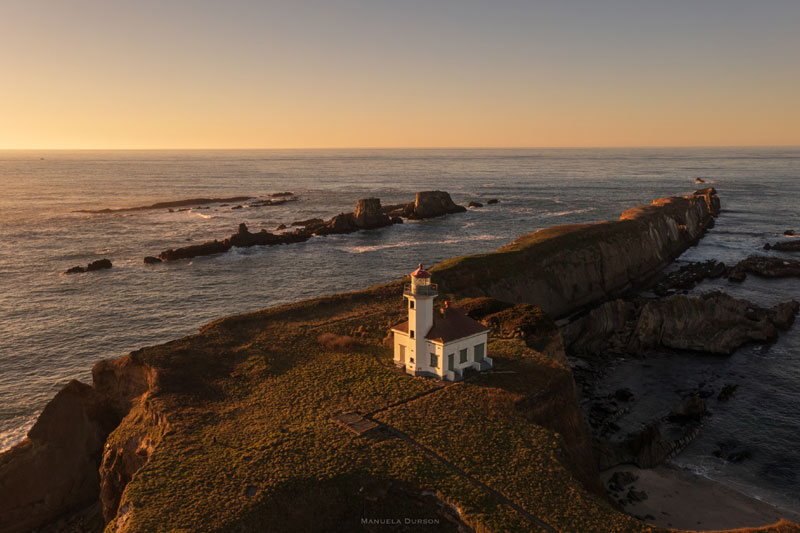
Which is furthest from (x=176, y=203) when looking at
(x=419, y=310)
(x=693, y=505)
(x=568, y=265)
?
(x=693, y=505)

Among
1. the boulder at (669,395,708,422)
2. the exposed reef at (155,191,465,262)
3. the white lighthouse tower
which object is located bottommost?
the boulder at (669,395,708,422)

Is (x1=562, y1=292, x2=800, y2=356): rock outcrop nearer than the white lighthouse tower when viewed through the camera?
No

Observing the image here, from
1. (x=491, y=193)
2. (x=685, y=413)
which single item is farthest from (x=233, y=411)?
(x=491, y=193)

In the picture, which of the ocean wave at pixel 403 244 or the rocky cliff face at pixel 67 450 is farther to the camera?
the ocean wave at pixel 403 244

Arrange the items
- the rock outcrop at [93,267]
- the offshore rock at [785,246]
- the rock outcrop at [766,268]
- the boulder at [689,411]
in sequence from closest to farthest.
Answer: the boulder at [689,411], the rock outcrop at [766,268], the rock outcrop at [93,267], the offshore rock at [785,246]

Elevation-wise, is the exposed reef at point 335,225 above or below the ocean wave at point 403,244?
above

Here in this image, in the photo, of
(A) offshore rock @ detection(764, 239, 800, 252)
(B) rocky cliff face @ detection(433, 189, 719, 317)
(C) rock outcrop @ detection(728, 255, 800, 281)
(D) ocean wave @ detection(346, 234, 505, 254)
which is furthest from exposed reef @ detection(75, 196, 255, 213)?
(A) offshore rock @ detection(764, 239, 800, 252)

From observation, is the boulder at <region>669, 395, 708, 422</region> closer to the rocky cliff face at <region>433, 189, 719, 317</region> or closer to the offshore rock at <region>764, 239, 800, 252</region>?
the rocky cliff face at <region>433, 189, 719, 317</region>

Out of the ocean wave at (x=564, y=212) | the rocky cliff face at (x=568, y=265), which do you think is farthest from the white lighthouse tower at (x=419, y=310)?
the ocean wave at (x=564, y=212)

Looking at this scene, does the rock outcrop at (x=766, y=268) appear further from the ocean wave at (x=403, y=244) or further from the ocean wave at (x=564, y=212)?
the ocean wave at (x=564, y=212)
